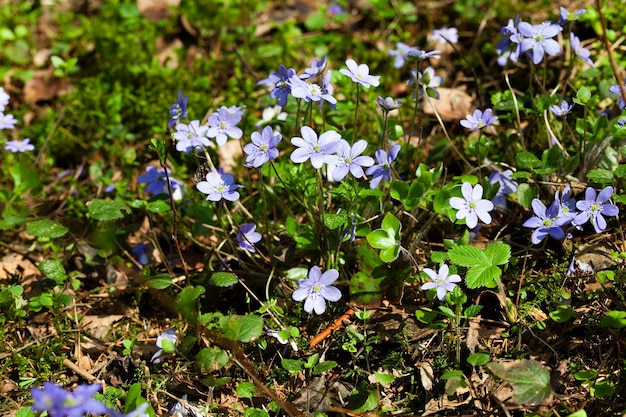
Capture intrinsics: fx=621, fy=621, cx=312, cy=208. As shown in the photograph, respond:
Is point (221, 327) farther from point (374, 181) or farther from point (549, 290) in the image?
point (549, 290)

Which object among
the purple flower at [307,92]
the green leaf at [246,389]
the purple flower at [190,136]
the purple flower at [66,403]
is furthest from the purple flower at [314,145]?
the purple flower at [66,403]

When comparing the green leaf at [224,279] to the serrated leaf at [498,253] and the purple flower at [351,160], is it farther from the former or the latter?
the serrated leaf at [498,253]

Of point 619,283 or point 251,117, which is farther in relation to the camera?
point 251,117

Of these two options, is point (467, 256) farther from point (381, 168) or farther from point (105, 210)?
point (105, 210)

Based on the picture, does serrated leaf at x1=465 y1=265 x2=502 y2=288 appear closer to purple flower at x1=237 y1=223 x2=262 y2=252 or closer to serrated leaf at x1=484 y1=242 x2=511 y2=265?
serrated leaf at x1=484 y1=242 x2=511 y2=265

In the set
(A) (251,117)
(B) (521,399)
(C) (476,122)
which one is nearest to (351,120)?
(A) (251,117)

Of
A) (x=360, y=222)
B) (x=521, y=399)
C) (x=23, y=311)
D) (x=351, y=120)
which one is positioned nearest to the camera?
(x=521, y=399)
